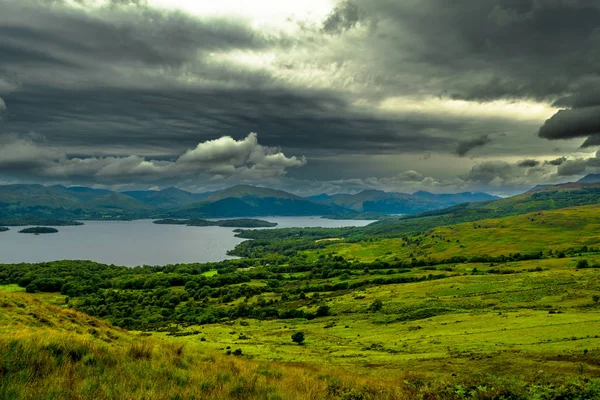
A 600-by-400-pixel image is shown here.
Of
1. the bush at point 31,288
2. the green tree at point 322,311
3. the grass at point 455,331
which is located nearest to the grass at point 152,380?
the grass at point 455,331

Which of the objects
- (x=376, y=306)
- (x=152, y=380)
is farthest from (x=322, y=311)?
(x=152, y=380)

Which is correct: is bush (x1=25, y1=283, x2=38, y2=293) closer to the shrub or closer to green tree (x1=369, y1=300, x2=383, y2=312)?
green tree (x1=369, y1=300, x2=383, y2=312)

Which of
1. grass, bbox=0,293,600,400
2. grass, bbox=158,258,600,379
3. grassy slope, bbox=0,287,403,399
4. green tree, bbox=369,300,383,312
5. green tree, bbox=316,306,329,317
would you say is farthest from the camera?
green tree, bbox=316,306,329,317

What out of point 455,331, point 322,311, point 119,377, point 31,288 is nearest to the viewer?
point 119,377

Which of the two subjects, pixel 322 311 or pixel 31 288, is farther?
pixel 31 288

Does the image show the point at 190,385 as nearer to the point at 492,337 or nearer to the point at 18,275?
Result: the point at 492,337

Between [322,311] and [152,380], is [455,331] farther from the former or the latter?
[322,311]

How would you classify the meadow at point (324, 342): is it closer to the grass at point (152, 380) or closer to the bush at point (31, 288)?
the grass at point (152, 380)

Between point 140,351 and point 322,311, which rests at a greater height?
point 140,351

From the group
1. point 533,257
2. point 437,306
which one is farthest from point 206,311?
point 533,257

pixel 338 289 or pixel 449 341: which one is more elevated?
pixel 449 341

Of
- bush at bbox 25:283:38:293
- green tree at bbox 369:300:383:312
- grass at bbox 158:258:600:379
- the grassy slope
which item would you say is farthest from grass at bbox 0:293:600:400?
bush at bbox 25:283:38:293

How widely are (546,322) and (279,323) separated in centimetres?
6363

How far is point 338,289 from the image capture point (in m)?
147
